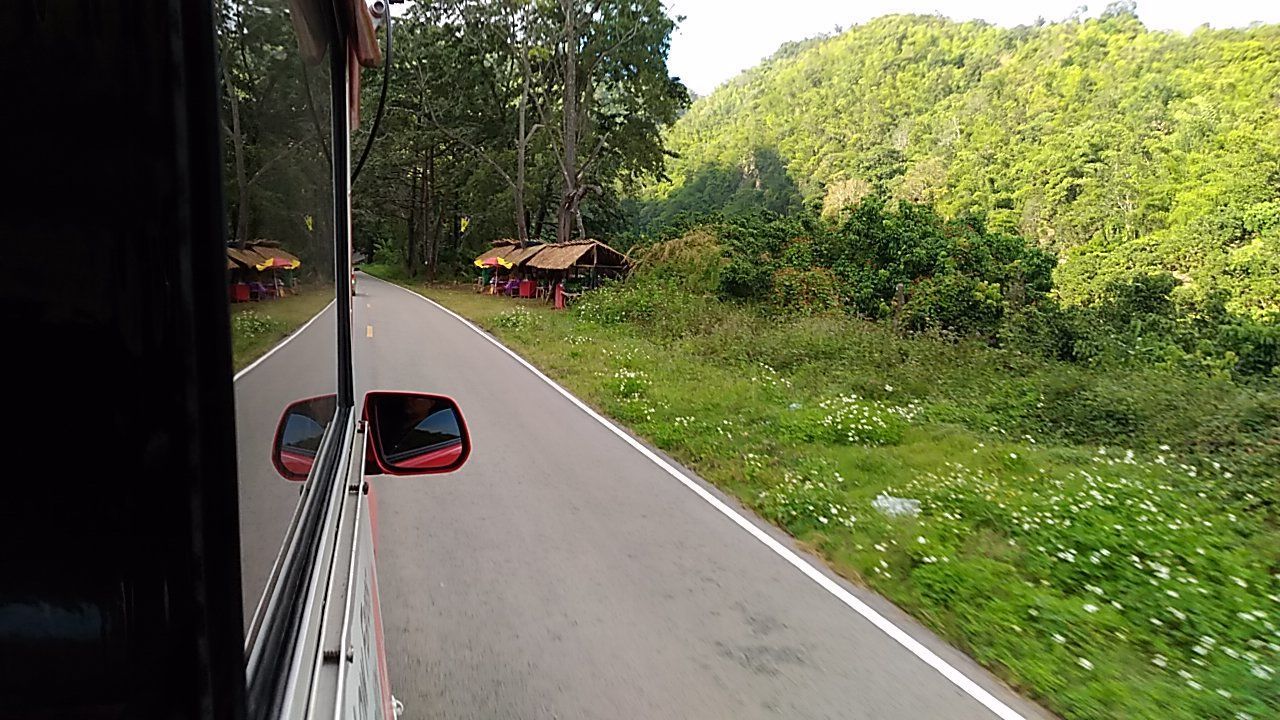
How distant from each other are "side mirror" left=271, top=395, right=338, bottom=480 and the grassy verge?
12 centimetres

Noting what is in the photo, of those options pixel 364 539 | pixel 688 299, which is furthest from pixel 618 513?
pixel 688 299

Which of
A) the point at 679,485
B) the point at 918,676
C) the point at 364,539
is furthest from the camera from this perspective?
the point at 679,485

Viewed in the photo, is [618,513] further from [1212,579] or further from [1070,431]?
[1070,431]

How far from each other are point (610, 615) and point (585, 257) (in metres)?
23.5

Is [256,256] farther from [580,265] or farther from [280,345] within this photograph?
[580,265]

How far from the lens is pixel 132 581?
0.53 metres

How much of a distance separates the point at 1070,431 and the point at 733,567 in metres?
6.00

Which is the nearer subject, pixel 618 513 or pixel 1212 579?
pixel 1212 579

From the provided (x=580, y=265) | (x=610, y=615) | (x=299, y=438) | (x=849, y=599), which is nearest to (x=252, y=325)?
(x=299, y=438)

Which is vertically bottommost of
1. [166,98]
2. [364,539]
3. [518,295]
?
[518,295]

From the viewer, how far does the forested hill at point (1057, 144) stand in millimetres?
30219

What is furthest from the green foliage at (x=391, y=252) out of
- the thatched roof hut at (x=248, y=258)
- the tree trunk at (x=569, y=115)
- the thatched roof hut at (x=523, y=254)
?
the thatched roof hut at (x=248, y=258)

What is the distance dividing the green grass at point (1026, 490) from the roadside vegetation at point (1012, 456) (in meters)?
0.02

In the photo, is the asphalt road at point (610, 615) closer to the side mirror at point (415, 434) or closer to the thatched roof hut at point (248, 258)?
the thatched roof hut at point (248, 258)
